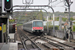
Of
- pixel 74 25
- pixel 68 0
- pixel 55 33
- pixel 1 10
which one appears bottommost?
pixel 55 33

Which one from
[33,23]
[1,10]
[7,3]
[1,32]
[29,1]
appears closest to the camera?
[7,3]

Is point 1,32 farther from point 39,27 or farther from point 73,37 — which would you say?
point 39,27

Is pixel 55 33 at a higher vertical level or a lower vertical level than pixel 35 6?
lower

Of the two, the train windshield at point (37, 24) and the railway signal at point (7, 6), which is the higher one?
the railway signal at point (7, 6)

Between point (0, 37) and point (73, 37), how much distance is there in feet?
37.7

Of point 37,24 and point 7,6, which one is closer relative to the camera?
point 7,6

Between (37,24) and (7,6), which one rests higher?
(7,6)

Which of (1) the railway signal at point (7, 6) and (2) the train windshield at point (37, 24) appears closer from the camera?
(1) the railway signal at point (7, 6)

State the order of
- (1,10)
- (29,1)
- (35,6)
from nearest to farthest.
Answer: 1. (1,10)
2. (29,1)
3. (35,6)

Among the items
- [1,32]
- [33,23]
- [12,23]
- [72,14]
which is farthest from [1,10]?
[33,23]

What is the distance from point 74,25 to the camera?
2328cm

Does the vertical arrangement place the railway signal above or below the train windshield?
above

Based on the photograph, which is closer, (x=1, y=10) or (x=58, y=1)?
(x=1, y=10)

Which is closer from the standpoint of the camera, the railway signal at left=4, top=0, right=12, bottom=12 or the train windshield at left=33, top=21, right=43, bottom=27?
the railway signal at left=4, top=0, right=12, bottom=12
